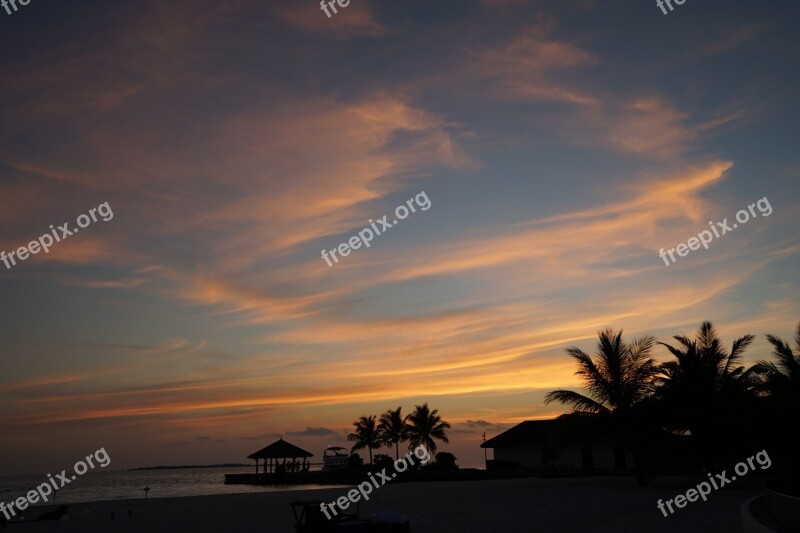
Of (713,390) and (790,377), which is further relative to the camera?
(713,390)

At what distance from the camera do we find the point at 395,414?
224 ft

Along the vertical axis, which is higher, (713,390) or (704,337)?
(704,337)

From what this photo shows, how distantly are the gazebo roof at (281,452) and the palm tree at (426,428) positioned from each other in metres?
12.9

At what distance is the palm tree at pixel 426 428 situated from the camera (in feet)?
218

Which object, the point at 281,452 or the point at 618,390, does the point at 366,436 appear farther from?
the point at 618,390

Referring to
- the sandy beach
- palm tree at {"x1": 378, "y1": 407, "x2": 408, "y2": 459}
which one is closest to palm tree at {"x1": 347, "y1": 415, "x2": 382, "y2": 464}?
Result: palm tree at {"x1": 378, "y1": 407, "x2": 408, "y2": 459}

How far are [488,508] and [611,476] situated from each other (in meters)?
A: 17.6

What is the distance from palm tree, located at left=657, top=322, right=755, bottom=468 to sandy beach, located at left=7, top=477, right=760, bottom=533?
2519mm

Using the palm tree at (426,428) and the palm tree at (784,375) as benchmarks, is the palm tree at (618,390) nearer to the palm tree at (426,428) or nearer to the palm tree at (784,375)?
the palm tree at (784,375)

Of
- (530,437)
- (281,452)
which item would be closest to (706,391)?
(530,437)

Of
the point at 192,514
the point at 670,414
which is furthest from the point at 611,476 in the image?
the point at 192,514

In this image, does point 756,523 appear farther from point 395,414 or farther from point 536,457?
point 395,414

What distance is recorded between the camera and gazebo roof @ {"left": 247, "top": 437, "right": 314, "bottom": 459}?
56.5 m

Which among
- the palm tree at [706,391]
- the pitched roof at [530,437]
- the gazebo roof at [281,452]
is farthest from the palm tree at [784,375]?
the gazebo roof at [281,452]
